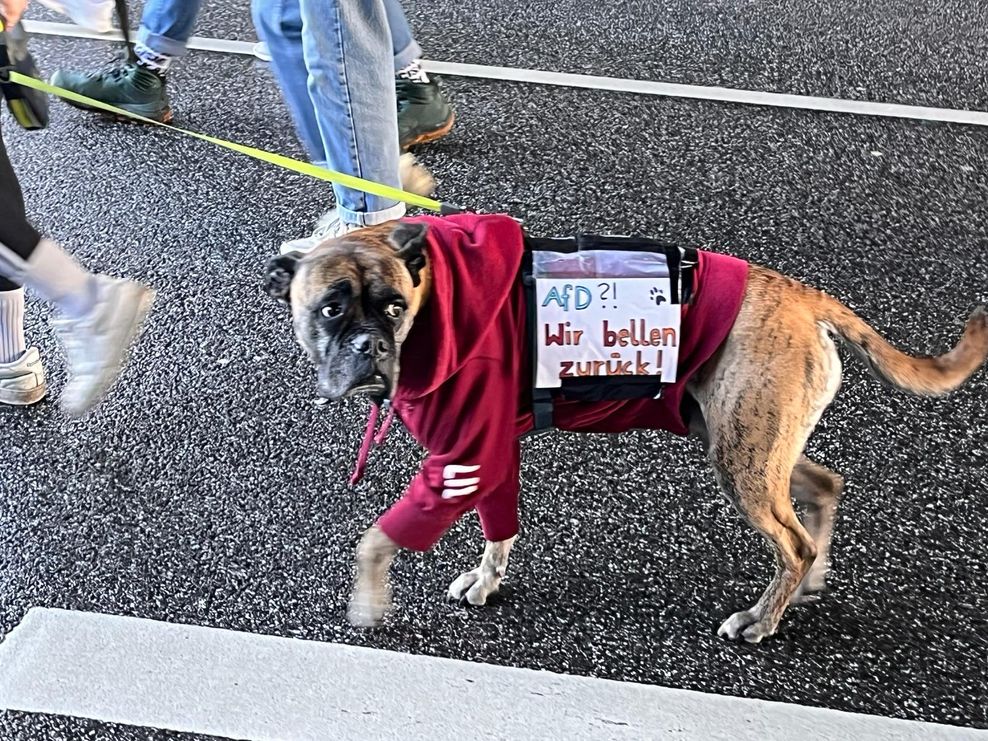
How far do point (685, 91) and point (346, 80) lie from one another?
1.61m

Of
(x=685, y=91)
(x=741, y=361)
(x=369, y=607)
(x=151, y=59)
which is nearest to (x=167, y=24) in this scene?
(x=151, y=59)

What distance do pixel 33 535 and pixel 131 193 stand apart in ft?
4.15

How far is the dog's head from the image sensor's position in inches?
49.9

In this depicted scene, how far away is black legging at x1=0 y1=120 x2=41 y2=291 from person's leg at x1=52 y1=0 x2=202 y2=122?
121 cm

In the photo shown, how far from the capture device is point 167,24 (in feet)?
9.64

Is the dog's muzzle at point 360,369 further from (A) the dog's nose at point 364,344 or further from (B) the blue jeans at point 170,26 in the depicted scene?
(B) the blue jeans at point 170,26

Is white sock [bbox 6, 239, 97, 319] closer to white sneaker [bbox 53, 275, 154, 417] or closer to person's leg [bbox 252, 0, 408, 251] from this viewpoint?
white sneaker [bbox 53, 275, 154, 417]

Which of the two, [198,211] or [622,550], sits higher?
[198,211]

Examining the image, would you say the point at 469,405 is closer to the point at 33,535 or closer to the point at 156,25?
the point at 33,535

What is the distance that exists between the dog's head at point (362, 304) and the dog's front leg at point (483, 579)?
1.62ft

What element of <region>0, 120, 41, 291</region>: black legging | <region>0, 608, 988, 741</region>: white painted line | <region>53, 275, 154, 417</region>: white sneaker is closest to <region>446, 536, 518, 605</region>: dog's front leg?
<region>0, 608, 988, 741</region>: white painted line

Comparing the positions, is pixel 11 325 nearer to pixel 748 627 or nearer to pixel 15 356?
pixel 15 356

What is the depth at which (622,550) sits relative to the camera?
1832 millimetres

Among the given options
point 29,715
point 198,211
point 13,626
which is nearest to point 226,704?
point 29,715
